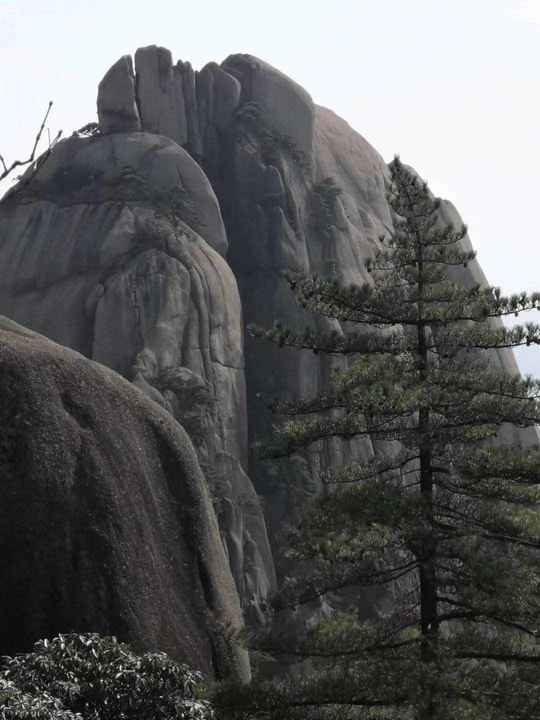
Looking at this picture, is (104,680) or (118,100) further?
(118,100)

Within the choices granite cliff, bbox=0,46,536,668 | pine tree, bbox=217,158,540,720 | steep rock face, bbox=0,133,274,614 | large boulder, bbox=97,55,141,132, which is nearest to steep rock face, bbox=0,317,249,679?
pine tree, bbox=217,158,540,720

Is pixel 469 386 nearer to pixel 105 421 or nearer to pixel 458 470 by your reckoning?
pixel 458 470

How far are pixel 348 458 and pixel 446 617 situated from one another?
91.4ft

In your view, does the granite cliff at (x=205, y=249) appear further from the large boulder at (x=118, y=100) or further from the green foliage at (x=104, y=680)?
the green foliage at (x=104, y=680)

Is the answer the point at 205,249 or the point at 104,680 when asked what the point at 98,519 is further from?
the point at 205,249

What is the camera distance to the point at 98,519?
16.1 meters

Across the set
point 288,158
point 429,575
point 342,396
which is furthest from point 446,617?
point 288,158

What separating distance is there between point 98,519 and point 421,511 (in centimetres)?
381

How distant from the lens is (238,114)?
49.7 m

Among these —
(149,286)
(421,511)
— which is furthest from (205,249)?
(421,511)

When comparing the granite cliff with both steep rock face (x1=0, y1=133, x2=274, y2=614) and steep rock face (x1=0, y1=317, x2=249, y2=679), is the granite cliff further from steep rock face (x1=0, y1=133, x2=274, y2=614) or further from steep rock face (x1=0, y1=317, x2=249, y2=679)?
steep rock face (x1=0, y1=317, x2=249, y2=679)

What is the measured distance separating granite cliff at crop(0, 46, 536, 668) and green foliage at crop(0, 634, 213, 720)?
22.6 meters

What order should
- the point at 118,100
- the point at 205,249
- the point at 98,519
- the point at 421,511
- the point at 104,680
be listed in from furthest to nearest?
1. the point at 118,100
2. the point at 205,249
3. the point at 98,519
4. the point at 421,511
5. the point at 104,680

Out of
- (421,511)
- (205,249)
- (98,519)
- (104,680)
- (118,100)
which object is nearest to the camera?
(104,680)
